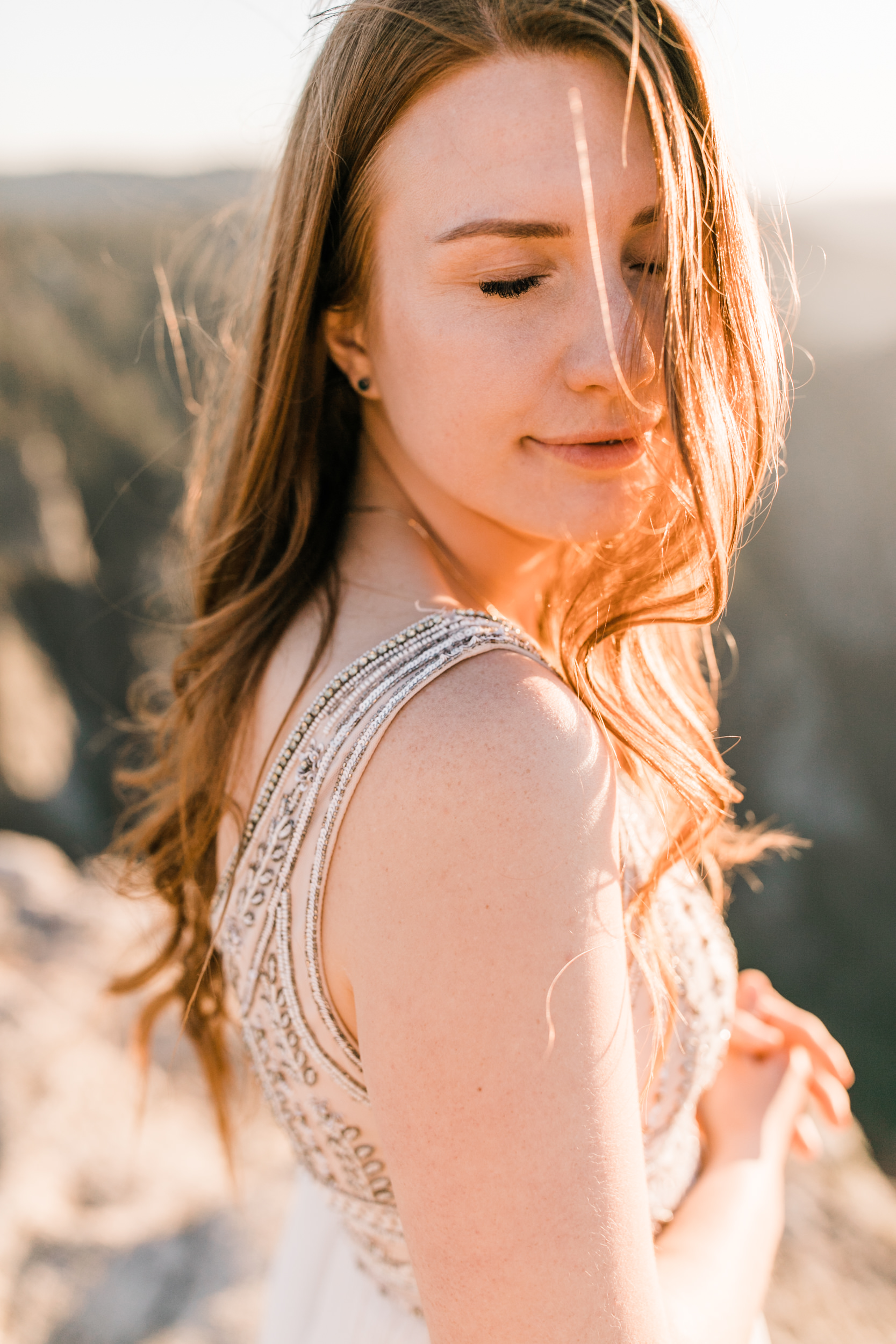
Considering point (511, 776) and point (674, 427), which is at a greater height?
point (674, 427)

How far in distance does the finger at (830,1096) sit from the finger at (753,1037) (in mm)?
93

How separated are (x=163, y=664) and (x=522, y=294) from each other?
4.58 meters

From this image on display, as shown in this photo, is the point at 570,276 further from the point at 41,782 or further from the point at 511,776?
the point at 41,782

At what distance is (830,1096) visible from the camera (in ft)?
5.23

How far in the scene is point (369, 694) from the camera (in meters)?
0.95

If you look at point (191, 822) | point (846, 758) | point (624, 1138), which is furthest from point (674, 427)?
point (846, 758)

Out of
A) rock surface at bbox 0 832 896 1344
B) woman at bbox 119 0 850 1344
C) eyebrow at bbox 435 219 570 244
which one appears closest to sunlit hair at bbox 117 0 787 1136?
woman at bbox 119 0 850 1344

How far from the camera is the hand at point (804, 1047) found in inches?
Result: 62.7

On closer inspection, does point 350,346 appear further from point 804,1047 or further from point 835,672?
point 835,672

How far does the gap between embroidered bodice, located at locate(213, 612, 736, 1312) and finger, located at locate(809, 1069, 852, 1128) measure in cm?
43

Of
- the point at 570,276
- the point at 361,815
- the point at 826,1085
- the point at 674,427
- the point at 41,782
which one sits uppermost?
the point at 570,276

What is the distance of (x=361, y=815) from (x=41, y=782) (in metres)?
5.32

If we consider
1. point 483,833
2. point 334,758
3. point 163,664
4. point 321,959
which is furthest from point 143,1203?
point 163,664

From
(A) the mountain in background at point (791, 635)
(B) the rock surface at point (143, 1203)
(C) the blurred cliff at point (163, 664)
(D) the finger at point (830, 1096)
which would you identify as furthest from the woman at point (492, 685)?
(A) the mountain in background at point (791, 635)
